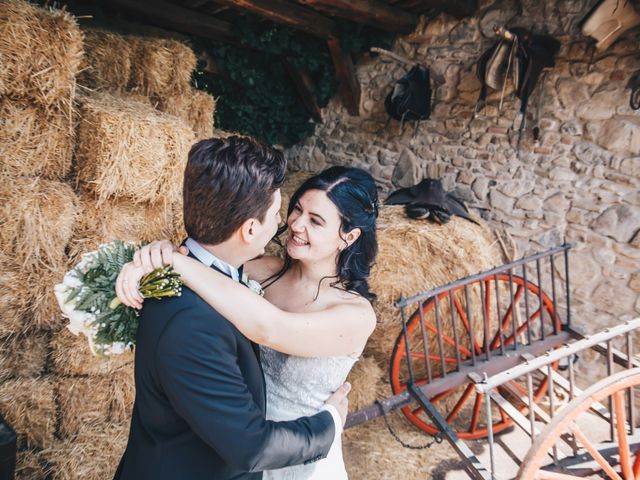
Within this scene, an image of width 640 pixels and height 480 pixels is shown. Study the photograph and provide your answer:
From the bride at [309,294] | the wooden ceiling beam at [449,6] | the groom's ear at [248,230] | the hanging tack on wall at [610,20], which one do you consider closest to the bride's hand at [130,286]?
the bride at [309,294]

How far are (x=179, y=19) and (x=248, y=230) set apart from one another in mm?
3801

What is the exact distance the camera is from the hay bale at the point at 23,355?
231cm

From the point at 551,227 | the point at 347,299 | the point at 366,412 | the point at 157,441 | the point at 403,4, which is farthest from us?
the point at 403,4

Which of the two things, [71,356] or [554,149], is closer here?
[71,356]

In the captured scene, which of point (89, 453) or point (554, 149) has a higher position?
point (554, 149)

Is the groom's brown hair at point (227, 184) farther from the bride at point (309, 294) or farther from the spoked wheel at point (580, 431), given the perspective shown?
the spoked wheel at point (580, 431)

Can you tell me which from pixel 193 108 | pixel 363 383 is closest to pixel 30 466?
pixel 363 383

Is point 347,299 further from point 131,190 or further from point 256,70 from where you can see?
point 256,70

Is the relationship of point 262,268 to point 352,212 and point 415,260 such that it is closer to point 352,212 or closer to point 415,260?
point 352,212

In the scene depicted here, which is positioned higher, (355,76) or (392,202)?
(355,76)

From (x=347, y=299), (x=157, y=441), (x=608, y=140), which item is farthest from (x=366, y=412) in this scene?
(x=608, y=140)

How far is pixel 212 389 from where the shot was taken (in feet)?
2.98

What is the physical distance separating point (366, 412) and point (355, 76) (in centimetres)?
379

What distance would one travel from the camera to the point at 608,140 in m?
3.36
